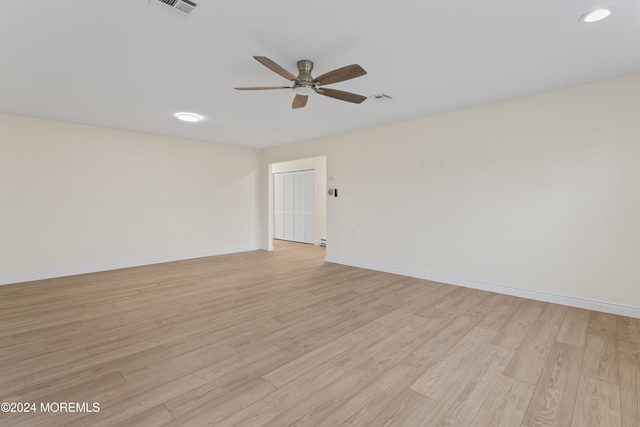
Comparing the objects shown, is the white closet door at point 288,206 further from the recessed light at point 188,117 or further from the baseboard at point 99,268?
the recessed light at point 188,117

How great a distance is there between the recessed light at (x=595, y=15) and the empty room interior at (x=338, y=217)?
0.03 metres

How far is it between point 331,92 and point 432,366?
8.19ft

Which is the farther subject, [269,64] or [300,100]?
[300,100]

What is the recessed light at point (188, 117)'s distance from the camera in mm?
4041

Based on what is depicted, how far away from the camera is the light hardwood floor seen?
157cm

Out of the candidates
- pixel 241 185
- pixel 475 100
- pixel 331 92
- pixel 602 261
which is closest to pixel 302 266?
pixel 241 185

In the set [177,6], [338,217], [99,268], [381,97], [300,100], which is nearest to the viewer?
[177,6]

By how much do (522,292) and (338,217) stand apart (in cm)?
308

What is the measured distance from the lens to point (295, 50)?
7.56 ft

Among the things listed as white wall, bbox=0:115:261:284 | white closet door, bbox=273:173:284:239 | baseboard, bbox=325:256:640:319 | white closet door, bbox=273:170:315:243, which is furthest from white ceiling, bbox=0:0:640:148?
white closet door, bbox=273:173:284:239

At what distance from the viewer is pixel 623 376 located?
1.88 metres

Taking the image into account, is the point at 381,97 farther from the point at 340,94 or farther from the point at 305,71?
the point at 305,71

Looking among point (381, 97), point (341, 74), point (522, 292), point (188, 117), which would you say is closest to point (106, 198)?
point (188, 117)

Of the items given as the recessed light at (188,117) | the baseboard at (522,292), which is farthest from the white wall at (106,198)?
the baseboard at (522,292)
